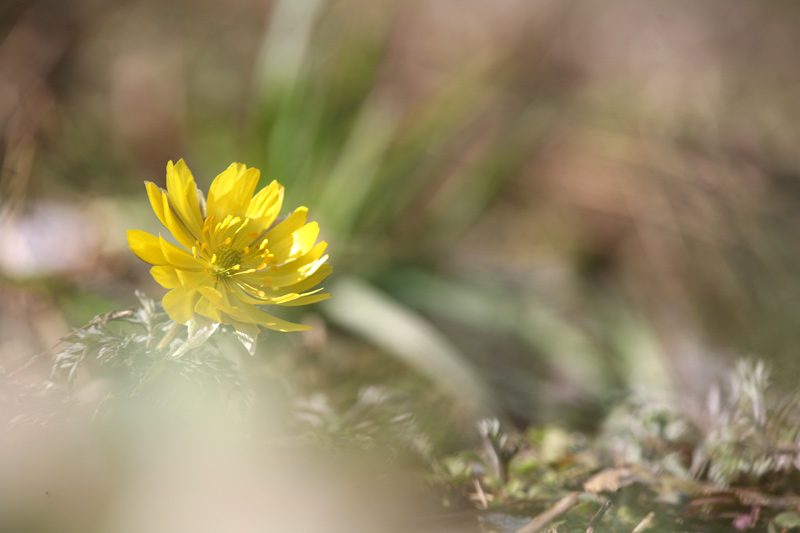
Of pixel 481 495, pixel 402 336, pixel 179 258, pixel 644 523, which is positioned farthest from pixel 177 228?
pixel 402 336

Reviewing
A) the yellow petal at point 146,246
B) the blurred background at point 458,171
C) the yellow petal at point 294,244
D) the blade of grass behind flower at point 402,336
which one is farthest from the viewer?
the blurred background at point 458,171

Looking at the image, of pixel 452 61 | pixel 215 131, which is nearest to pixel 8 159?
pixel 215 131

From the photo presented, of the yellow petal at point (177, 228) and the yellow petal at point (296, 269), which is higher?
the yellow petal at point (177, 228)

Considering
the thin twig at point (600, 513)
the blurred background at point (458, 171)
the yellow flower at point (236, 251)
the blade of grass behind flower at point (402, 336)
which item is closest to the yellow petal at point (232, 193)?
the yellow flower at point (236, 251)

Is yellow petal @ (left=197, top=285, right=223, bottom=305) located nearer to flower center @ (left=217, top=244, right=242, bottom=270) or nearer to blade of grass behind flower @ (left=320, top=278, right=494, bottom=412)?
flower center @ (left=217, top=244, right=242, bottom=270)

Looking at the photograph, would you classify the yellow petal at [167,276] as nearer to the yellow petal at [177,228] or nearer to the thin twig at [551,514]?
the yellow petal at [177,228]

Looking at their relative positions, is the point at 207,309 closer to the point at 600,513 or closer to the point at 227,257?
the point at 227,257
